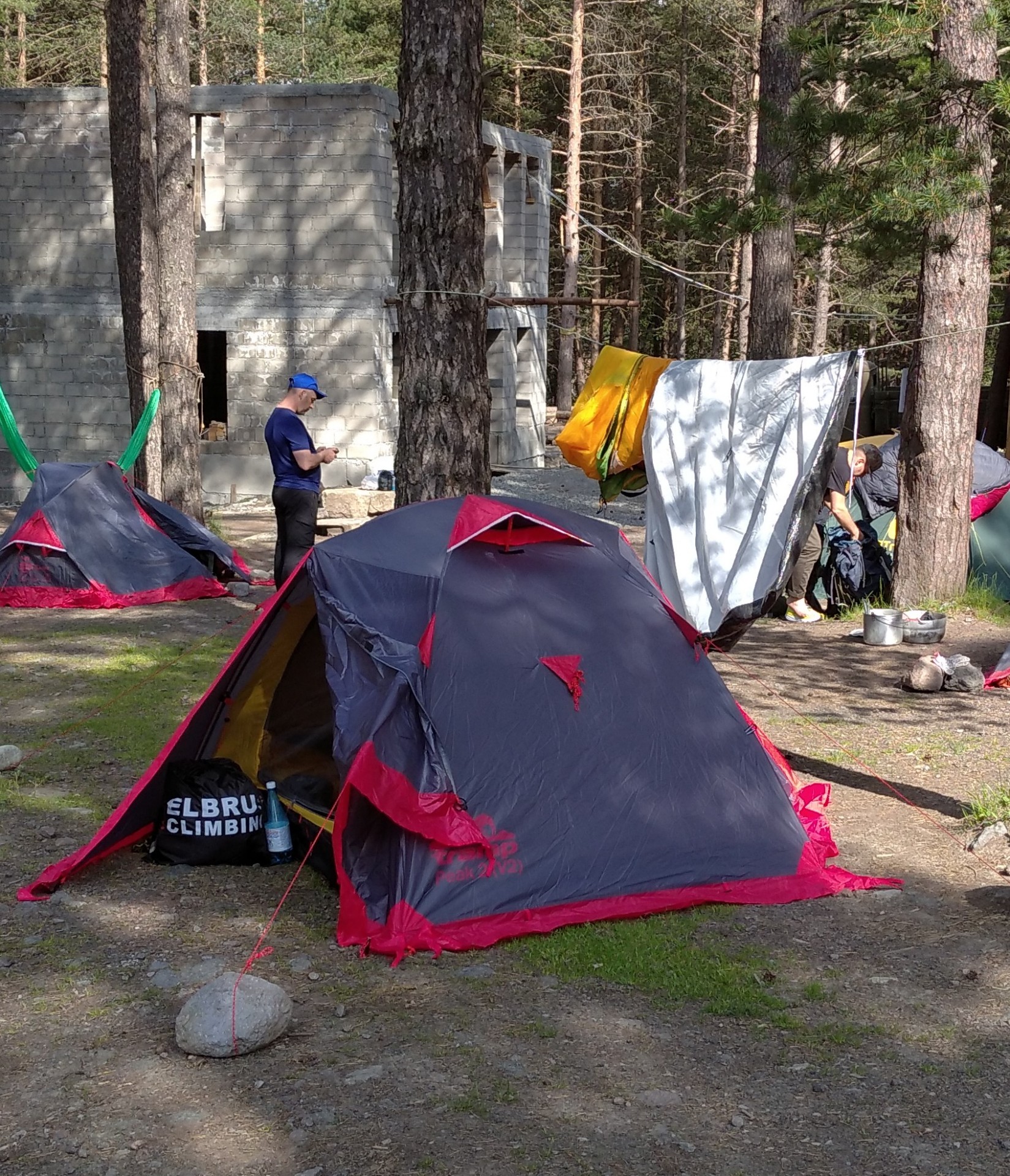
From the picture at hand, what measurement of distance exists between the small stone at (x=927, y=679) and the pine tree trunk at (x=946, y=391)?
1.95 meters

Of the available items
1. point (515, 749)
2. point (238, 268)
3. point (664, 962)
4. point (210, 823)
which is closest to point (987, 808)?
point (664, 962)

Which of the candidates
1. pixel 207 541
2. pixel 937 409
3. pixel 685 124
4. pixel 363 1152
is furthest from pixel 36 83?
pixel 363 1152

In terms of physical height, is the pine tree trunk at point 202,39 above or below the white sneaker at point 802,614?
above

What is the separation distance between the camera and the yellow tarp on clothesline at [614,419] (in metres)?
8.61

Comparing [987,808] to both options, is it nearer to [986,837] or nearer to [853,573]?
[986,837]

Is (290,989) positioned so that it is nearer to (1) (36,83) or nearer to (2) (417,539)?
(2) (417,539)

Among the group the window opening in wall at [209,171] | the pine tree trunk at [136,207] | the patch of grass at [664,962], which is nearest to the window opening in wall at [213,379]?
the window opening in wall at [209,171]

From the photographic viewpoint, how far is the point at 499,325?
858 inches

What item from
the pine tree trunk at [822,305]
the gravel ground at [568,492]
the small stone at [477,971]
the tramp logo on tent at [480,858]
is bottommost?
the gravel ground at [568,492]

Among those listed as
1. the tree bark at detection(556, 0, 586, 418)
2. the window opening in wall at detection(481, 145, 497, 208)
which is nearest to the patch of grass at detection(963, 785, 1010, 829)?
Answer: the window opening in wall at detection(481, 145, 497, 208)

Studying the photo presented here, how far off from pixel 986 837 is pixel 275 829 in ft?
8.71

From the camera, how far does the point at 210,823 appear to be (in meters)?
4.82

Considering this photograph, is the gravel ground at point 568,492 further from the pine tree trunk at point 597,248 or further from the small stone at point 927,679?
the pine tree trunk at point 597,248

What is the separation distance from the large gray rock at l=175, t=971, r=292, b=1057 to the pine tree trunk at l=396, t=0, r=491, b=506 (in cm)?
307
